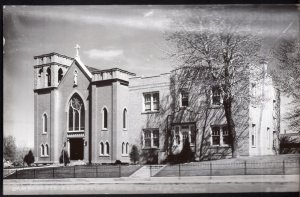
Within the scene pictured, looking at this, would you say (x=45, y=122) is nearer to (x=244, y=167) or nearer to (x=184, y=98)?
(x=184, y=98)

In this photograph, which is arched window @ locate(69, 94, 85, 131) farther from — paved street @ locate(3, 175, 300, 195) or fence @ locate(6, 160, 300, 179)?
paved street @ locate(3, 175, 300, 195)

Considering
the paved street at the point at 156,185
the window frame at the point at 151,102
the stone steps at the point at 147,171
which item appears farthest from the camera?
the window frame at the point at 151,102

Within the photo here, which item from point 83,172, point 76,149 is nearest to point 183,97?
point 76,149

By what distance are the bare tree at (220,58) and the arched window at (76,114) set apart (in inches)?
114

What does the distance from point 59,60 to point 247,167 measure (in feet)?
18.7

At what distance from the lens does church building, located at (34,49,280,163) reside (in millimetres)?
14336

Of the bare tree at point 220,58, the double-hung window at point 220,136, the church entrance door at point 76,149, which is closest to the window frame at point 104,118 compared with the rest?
the church entrance door at point 76,149

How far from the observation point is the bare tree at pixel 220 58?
14172 millimetres

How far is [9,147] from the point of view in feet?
46.5

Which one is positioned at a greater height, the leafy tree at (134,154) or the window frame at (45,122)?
the window frame at (45,122)

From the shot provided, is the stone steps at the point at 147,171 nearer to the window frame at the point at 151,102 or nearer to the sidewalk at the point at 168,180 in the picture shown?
the sidewalk at the point at 168,180

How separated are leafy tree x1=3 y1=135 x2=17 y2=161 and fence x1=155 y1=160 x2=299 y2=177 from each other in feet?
13.0

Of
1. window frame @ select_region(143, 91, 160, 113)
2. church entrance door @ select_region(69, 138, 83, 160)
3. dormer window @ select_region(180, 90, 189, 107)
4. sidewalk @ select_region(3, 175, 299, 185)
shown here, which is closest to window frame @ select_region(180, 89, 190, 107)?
dormer window @ select_region(180, 90, 189, 107)
